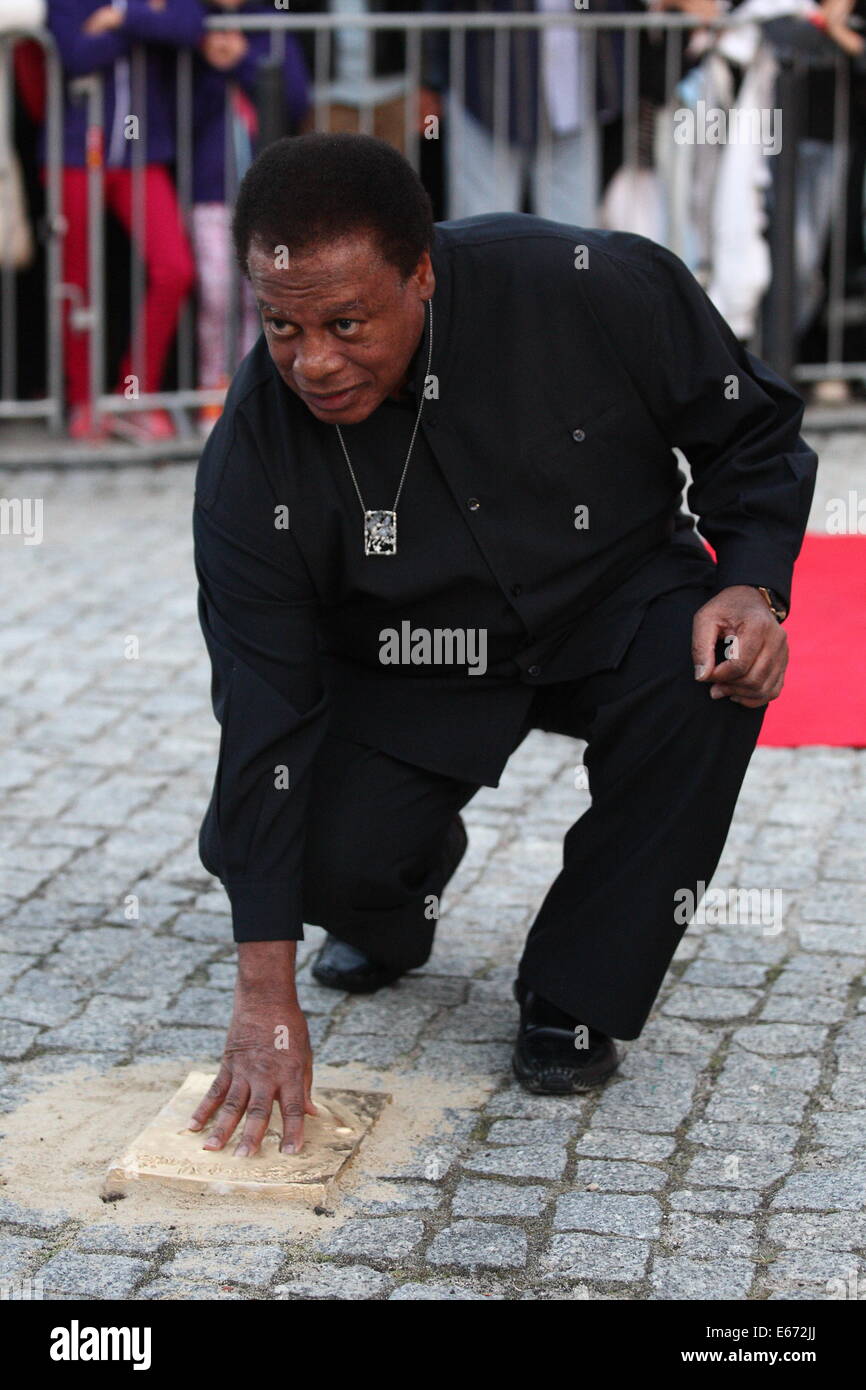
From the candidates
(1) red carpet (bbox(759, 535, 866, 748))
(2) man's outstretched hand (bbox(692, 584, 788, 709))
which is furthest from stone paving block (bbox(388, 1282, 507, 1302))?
(1) red carpet (bbox(759, 535, 866, 748))

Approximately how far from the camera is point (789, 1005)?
370 cm

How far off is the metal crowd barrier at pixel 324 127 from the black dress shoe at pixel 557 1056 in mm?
5023

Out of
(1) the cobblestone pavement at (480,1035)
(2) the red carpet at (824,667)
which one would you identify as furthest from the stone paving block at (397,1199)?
(2) the red carpet at (824,667)

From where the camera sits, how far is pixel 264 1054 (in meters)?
3.05

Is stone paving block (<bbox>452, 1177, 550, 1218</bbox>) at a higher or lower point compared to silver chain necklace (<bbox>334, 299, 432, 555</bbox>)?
lower

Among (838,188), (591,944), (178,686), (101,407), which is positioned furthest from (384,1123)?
(838,188)

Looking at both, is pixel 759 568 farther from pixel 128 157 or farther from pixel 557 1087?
pixel 128 157

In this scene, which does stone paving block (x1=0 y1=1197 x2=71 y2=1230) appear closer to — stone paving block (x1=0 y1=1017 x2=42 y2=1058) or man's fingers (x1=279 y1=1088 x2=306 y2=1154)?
man's fingers (x1=279 y1=1088 x2=306 y2=1154)

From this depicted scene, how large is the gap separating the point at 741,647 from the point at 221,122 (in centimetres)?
530

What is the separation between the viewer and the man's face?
2.86 meters

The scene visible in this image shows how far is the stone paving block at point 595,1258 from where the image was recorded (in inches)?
111

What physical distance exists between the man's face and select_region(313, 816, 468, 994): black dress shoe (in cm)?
103

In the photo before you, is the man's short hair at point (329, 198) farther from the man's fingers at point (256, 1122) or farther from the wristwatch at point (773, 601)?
the man's fingers at point (256, 1122)
